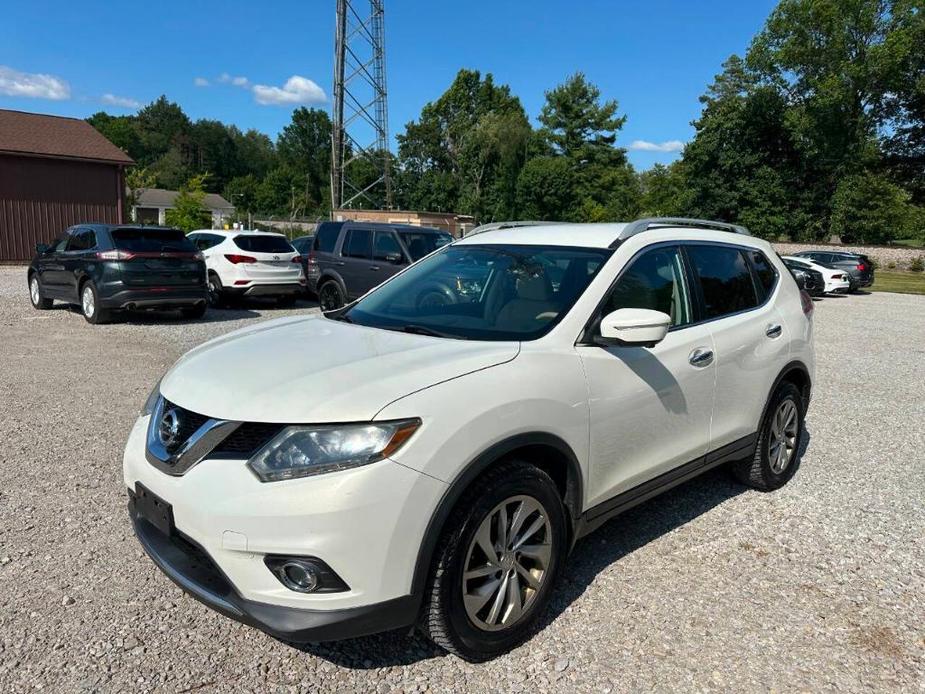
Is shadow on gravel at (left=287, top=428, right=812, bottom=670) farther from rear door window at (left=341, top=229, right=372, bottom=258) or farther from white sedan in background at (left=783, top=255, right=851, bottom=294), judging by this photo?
white sedan in background at (left=783, top=255, right=851, bottom=294)

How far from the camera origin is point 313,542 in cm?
222

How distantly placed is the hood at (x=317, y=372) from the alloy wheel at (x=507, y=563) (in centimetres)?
61

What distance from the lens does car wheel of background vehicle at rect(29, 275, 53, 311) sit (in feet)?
42.6

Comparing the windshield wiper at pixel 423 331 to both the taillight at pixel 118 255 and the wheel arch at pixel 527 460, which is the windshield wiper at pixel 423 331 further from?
the taillight at pixel 118 255

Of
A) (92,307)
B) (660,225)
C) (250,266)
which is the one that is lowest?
(92,307)

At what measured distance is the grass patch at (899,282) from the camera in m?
28.9

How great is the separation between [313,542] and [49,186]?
29.0 metres

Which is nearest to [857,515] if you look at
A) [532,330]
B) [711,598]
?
[711,598]

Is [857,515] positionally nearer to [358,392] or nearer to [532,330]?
[532,330]

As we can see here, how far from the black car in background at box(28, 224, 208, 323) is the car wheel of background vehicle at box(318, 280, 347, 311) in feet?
7.42

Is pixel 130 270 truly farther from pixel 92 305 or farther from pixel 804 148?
pixel 804 148

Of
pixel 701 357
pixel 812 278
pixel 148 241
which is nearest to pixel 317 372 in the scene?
pixel 701 357

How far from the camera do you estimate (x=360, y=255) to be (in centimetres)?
1262

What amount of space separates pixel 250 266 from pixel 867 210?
141 ft
